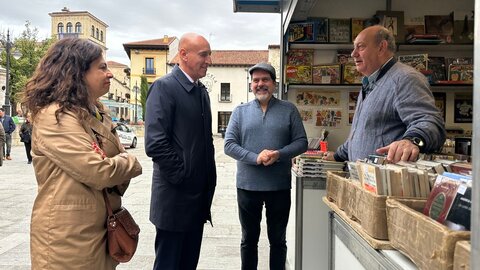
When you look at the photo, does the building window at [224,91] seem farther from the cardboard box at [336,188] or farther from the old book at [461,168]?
the old book at [461,168]

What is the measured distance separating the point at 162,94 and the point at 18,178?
9.32 m

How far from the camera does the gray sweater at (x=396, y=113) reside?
2236 millimetres

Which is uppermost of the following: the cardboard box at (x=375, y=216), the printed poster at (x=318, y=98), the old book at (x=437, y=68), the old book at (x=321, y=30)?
the old book at (x=321, y=30)

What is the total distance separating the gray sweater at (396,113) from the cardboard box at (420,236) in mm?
851

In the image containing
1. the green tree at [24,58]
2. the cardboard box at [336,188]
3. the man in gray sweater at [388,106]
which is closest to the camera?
the cardboard box at [336,188]

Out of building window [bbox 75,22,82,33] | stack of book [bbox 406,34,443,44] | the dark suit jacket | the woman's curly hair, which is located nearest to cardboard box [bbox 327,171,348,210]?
the dark suit jacket

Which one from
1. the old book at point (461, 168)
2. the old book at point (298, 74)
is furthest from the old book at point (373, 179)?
the old book at point (298, 74)

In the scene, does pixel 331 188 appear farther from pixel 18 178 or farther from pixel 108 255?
pixel 18 178

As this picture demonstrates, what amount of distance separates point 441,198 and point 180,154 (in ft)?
5.62

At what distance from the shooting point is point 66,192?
1896mm

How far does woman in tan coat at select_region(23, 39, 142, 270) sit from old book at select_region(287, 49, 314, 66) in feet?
9.67

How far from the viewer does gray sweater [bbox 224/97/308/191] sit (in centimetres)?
328

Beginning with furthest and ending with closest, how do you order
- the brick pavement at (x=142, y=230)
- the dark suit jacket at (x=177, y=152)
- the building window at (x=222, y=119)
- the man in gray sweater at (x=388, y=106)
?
1. the building window at (x=222, y=119)
2. the brick pavement at (x=142, y=230)
3. the dark suit jacket at (x=177, y=152)
4. the man in gray sweater at (x=388, y=106)

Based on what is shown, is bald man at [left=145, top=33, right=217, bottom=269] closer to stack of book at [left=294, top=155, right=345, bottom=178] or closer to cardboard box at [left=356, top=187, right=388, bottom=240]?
stack of book at [left=294, top=155, right=345, bottom=178]
